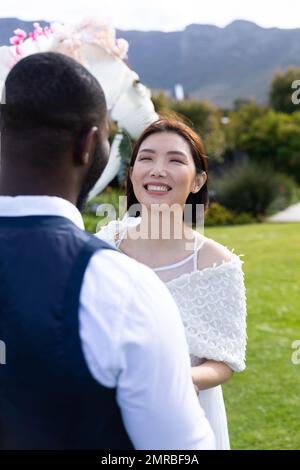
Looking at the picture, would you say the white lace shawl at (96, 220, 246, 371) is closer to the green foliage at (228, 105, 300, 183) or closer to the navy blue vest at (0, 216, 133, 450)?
the navy blue vest at (0, 216, 133, 450)

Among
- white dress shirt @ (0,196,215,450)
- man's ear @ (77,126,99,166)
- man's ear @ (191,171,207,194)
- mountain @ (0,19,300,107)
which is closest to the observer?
white dress shirt @ (0,196,215,450)

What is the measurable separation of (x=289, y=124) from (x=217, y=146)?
111 inches

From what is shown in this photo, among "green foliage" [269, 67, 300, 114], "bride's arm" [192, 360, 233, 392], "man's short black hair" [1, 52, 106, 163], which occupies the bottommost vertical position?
"green foliage" [269, 67, 300, 114]

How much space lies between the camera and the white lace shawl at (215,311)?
2141mm

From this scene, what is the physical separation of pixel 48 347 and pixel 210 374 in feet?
3.31

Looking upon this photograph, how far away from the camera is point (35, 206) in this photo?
123 cm

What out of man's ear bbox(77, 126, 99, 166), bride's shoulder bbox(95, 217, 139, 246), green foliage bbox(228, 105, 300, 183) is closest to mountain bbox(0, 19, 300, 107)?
green foliage bbox(228, 105, 300, 183)

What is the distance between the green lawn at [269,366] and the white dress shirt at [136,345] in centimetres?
308

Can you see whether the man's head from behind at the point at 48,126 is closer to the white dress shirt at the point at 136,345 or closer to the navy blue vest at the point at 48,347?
the navy blue vest at the point at 48,347

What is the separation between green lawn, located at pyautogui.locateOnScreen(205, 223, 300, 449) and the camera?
4.34 metres

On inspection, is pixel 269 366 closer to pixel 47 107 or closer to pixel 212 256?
pixel 212 256

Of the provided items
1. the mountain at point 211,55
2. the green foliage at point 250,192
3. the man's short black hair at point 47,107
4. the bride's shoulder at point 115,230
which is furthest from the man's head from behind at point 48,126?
the mountain at point 211,55

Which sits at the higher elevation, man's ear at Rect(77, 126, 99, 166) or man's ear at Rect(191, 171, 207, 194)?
man's ear at Rect(77, 126, 99, 166)

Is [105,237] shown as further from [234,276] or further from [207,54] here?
[207,54]
